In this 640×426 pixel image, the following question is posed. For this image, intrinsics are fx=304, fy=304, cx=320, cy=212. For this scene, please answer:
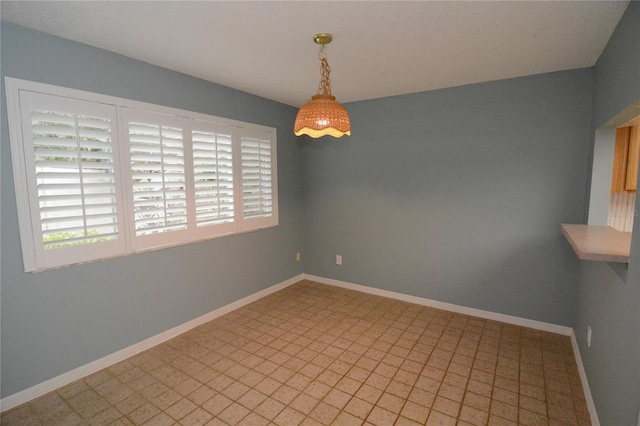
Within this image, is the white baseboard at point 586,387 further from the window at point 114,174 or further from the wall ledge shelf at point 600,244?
the window at point 114,174

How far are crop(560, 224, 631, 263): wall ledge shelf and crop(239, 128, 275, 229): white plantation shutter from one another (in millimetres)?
2962

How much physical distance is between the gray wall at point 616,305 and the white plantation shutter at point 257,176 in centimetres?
314

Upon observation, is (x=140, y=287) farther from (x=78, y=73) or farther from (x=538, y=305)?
(x=538, y=305)

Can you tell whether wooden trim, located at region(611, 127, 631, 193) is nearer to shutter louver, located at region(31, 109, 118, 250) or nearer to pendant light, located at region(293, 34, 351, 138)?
pendant light, located at region(293, 34, 351, 138)

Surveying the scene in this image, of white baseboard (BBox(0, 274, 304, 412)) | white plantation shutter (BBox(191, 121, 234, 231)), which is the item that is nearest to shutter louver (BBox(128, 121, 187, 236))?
white plantation shutter (BBox(191, 121, 234, 231))

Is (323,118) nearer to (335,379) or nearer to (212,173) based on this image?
(212,173)

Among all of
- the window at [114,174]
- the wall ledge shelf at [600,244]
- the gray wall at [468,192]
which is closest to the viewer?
the wall ledge shelf at [600,244]

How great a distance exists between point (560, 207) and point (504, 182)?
0.52 meters

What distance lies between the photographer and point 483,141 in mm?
3141

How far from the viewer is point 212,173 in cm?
313

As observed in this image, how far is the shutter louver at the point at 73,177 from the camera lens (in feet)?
6.70

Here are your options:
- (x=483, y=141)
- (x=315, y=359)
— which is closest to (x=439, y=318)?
(x=315, y=359)

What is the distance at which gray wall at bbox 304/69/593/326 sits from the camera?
2832 millimetres

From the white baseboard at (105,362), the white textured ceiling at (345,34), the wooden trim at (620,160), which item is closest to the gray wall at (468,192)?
the wooden trim at (620,160)
